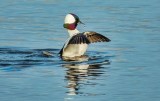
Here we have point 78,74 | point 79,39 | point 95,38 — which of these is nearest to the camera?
point 78,74

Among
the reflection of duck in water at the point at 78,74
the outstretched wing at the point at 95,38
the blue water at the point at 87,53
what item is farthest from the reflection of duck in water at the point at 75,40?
the reflection of duck in water at the point at 78,74

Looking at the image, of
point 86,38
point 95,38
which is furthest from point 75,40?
point 95,38

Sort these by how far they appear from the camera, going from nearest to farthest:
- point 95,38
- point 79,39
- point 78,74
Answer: point 78,74 < point 79,39 < point 95,38

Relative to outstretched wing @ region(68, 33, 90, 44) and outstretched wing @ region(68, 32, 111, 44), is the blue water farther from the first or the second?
outstretched wing @ region(68, 33, 90, 44)

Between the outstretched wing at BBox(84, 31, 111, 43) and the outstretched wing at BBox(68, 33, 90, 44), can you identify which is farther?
the outstretched wing at BBox(84, 31, 111, 43)

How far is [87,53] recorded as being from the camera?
63.3 ft

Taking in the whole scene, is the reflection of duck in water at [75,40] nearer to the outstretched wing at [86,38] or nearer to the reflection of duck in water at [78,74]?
the outstretched wing at [86,38]

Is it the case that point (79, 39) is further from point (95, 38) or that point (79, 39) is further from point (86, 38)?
point (95, 38)

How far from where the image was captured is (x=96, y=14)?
24.3 m

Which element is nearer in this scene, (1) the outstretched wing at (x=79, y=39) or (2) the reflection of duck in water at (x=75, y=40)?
(1) the outstretched wing at (x=79, y=39)

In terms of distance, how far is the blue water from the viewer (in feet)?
47.5

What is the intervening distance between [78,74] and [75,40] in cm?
237

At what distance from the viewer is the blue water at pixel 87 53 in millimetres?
14484

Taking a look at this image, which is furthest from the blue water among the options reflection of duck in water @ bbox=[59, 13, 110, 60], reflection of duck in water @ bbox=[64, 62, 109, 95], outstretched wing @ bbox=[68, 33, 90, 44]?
outstretched wing @ bbox=[68, 33, 90, 44]
